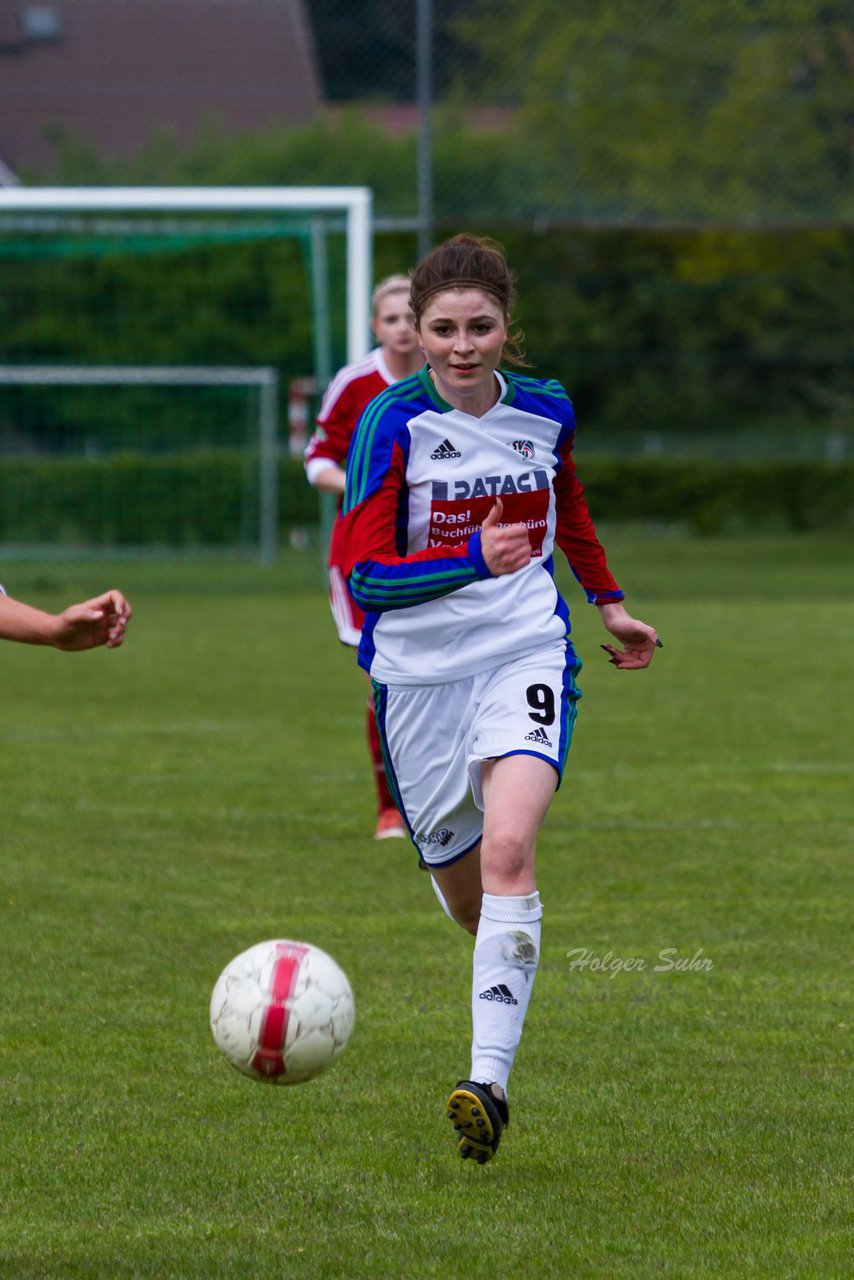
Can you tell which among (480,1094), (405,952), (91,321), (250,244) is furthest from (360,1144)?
(91,321)

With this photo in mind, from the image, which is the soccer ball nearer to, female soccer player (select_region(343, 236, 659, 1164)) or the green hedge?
female soccer player (select_region(343, 236, 659, 1164))

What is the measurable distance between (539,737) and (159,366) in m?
25.6

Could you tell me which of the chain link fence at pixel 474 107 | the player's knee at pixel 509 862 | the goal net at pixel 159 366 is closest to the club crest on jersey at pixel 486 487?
the player's knee at pixel 509 862

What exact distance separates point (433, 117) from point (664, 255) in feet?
67.2

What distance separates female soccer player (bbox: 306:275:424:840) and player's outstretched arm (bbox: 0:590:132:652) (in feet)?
12.2

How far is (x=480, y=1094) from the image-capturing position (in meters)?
3.78

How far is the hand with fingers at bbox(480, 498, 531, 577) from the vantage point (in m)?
3.91

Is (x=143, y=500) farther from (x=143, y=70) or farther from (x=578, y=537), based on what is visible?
(x=578, y=537)

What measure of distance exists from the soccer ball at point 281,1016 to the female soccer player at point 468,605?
375mm

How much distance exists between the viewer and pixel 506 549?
391cm

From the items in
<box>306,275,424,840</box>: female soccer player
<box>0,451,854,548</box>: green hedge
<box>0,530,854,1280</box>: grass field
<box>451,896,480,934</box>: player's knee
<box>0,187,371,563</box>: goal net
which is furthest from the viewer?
<box>0,451,854,548</box>: green hedge

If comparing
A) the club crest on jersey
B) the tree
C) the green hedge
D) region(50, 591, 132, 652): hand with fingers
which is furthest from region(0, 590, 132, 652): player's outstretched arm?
the green hedge

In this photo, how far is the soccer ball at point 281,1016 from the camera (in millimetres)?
3752

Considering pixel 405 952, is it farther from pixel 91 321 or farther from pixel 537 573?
pixel 91 321
